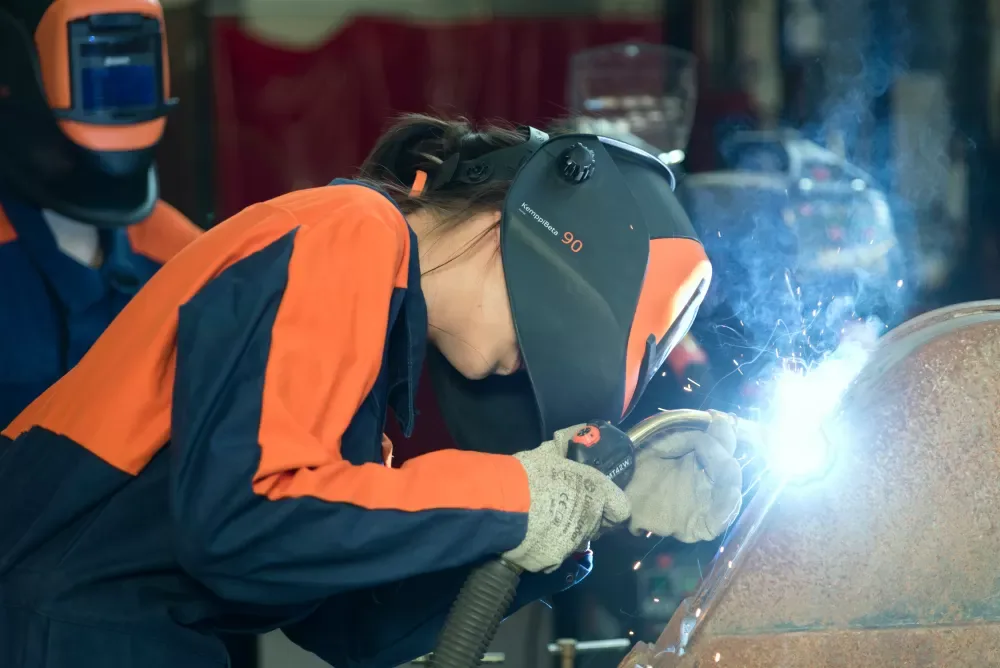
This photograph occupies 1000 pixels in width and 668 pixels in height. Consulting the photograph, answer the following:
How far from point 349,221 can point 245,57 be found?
2315 mm

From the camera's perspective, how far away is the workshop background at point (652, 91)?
126 inches

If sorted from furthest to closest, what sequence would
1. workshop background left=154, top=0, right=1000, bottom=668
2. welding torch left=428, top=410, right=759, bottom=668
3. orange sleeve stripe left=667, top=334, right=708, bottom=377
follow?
workshop background left=154, top=0, right=1000, bottom=668 → orange sleeve stripe left=667, top=334, right=708, bottom=377 → welding torch left=428, top=410, right=759, bottom=668

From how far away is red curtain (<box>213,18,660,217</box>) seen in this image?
10.6 ft

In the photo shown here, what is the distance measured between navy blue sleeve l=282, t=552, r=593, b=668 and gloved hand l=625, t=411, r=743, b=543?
20 cm

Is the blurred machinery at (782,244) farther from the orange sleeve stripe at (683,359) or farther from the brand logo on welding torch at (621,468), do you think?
the brand logo on welding torch at (621,468)

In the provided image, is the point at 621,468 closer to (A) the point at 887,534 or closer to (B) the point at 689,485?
(B) the point at 689,485

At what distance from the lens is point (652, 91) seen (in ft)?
10.3

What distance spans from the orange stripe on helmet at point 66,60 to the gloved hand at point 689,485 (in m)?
1.50

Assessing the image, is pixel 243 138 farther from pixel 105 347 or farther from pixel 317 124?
pixel 105 347

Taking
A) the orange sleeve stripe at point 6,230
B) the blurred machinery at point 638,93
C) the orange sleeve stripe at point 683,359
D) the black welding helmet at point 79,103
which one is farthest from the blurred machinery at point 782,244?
the orange sleeve stripe at point 6,230

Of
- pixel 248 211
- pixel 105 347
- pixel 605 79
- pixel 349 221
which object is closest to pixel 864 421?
pixel 349 221

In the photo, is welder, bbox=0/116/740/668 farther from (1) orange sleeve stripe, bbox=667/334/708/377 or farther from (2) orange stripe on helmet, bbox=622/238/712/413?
(1) orange sleeve stripe, bbox=667/334/708/377

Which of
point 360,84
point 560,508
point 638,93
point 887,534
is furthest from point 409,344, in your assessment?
point 360,84

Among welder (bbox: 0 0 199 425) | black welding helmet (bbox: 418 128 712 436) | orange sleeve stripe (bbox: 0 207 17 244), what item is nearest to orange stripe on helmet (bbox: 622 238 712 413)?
black welding helmet (bbox: 418 128 712 436)
